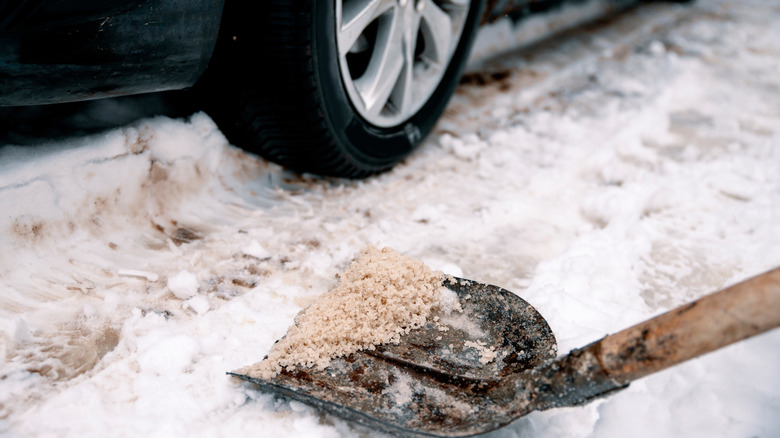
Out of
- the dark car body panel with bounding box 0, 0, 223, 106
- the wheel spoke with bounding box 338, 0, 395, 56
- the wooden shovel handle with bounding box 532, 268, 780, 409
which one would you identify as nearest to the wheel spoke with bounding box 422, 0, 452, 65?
the wheel spoke with bounding box 338, 0, 395, 56

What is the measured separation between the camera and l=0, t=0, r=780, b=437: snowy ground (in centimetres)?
123

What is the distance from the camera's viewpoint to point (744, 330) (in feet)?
3.03

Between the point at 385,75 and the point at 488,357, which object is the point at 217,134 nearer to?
the point at 385,75

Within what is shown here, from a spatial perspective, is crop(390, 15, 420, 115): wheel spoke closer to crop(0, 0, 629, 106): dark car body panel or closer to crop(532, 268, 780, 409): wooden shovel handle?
crop(0, 0, 629, 106): dark car body panel

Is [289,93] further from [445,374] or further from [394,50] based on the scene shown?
[445,374]

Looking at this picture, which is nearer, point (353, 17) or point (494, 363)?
point (494, 363)

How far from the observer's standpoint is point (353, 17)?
5.96ft

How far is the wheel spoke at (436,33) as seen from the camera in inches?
83.9

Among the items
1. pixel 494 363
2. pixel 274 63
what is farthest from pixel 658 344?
pixel 274 63

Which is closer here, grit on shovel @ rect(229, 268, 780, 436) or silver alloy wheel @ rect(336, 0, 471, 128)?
grit on shovel @ rect(229, 268, 780, 436)

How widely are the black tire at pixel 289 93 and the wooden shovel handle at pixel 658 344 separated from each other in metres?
1.00

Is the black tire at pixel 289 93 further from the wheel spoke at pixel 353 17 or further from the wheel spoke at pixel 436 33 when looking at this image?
the wheel spoke at pixel 436 33

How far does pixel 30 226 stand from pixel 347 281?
0.81m

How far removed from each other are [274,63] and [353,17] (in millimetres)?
313
